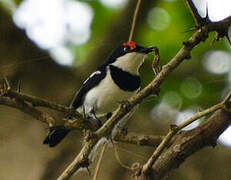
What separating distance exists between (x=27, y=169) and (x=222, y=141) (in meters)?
1.15

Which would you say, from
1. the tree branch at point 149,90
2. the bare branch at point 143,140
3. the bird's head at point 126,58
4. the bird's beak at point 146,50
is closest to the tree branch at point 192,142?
the bare branch at point 143,140

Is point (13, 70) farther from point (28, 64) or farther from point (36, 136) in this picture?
point (36, 136)

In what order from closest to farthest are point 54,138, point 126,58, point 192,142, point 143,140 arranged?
1. point 192,142
2. point 143,140
3. point 54,138
4. point 126,58

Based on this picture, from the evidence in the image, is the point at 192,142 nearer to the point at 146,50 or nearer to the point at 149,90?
the point at 149,90

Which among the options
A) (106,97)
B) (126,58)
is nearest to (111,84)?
(106,97)

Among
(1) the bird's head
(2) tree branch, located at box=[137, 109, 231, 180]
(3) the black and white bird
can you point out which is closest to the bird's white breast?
(3) the black and white bird

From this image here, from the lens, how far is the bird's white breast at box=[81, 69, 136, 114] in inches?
117

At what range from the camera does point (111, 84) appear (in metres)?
3.00

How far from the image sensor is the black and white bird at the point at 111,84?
9.75ft

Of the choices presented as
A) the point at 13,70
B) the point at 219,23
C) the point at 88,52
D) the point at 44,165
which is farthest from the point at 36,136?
the point at 219,23

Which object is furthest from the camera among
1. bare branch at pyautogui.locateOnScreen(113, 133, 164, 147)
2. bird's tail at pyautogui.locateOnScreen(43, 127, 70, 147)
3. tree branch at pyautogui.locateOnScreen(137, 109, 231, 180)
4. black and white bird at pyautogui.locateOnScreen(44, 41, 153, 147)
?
black and white bird at pyautogui.locateOnScreen(44, 41, 153, 147)

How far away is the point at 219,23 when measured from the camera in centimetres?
189

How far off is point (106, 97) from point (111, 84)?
95 mm

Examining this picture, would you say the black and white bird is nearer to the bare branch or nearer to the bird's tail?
the bird's tail
